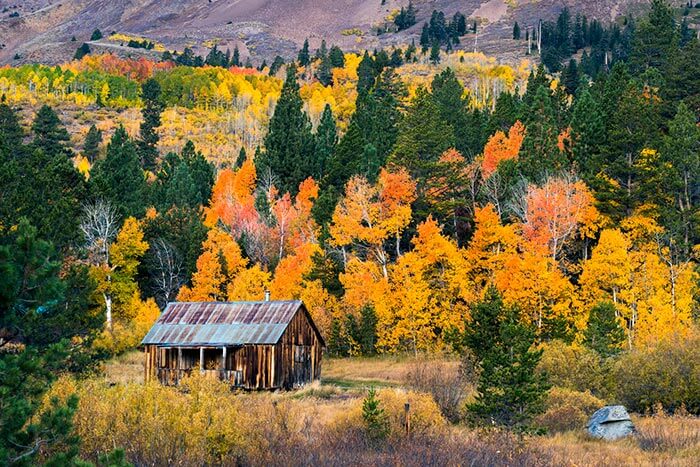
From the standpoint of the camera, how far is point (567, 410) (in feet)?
92.8

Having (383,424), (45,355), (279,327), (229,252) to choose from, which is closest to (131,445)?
(45,355)

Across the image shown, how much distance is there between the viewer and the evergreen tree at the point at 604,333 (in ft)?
114

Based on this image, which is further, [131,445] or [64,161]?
[64,161]

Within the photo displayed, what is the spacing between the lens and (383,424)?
23.4 m

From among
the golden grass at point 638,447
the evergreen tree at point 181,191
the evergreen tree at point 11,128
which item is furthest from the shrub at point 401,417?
the evergreen tree at point 11,128

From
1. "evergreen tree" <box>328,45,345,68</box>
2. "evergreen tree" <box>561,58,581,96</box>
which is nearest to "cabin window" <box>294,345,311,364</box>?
"evergreen tree" <box>561,58,581,96</box>

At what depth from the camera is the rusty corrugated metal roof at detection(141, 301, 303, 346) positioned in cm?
4119

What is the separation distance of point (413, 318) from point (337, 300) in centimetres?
776

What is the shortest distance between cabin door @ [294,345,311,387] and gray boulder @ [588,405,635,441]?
18.2m

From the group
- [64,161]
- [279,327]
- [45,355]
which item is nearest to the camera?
[45,355]

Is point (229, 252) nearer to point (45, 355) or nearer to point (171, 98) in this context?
point (45, 355)

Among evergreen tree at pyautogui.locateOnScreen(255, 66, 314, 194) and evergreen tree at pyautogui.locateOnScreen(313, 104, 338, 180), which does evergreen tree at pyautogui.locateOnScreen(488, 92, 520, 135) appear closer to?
evergreen tree at pyautogui.locateOnScreen(313, 104, 338, 180)

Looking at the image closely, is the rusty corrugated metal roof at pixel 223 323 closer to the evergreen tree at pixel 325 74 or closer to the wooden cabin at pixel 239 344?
the wooden cabin at pixel 239 344

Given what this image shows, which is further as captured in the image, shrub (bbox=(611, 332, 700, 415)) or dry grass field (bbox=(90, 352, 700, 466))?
shrub (bbox=(611, 332, 700, 415))
